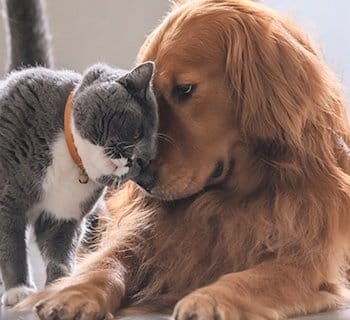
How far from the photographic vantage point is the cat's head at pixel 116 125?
4.74ft

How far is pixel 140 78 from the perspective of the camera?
141 cm

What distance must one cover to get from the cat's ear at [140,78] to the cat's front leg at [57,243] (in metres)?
0.36

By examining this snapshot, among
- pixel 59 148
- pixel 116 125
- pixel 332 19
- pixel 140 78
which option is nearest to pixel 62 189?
pixel 59 148

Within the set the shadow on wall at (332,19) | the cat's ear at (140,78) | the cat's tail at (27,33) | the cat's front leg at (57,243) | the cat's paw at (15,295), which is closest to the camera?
the cat's ear at (140,78)

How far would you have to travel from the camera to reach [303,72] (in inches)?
56.2

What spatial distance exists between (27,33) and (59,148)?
1.96 feet

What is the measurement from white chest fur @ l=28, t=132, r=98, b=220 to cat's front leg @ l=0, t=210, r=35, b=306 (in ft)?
0.18

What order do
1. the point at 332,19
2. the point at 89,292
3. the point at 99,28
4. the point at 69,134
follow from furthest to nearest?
1. the point at 99,28
2. the point at 332,19
3. the point at 69,134
4. the point at 89,292

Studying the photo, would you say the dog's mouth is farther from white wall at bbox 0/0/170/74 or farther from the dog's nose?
white wall at bbox 0/0/170/74

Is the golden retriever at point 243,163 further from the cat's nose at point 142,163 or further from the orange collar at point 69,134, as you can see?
the orange collar at point 69,134

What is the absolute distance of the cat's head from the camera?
4.74ft

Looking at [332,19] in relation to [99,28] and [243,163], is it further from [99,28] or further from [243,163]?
[243,163]

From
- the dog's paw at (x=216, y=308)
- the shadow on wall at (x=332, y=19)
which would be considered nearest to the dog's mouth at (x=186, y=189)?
the dog's paw at (x=216, y=308)

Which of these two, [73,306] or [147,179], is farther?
[147,179]
